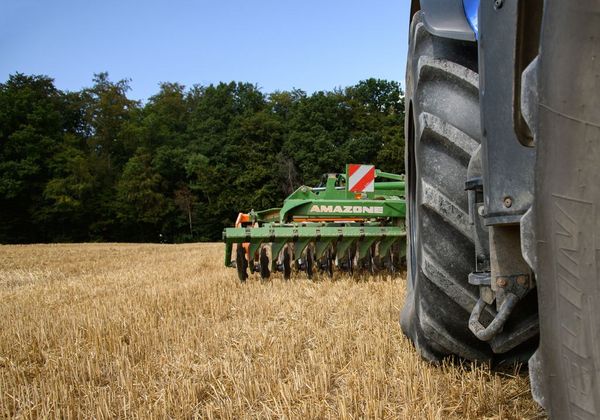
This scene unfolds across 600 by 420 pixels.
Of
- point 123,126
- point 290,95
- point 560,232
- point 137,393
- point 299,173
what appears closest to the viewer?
point 560,232

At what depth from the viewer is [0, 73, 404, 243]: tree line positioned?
38250 mm

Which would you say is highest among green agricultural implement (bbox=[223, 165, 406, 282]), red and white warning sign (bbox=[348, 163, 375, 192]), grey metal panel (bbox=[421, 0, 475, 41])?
grey metal panel (bbox=[421, 0, 475, 41])

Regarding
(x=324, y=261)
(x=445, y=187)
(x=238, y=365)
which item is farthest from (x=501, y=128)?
(x=324, y=261)

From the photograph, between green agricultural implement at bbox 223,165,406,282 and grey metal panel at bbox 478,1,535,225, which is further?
green agricultural implement at bbox 223,165,406,282

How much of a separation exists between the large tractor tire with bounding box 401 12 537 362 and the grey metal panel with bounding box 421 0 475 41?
11cm

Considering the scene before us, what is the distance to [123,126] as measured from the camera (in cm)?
4628

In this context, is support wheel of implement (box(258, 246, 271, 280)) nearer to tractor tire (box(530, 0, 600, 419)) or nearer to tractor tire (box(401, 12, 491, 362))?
tractor tire (box(401, 12, 491, 362))

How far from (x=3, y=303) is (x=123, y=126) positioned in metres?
42.5

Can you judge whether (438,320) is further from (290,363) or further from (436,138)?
(290,363)

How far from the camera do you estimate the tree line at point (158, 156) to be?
125ft

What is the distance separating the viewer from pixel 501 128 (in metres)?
1.22

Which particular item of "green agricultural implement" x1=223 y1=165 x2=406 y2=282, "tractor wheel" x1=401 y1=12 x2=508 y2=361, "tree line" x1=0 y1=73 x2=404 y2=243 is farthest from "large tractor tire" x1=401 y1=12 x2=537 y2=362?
"tree line" x1=0 y1=73 x2=404 y2=243

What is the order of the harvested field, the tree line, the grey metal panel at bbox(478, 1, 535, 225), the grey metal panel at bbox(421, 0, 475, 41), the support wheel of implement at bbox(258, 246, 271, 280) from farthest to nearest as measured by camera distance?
the tree line < the support wheel of implement at bbox(258, 246, 271, 280) < the harvested field < the grey metal panel at bbox(421, 0, 475, 41) < the grey metal panel at bbox(478, 1, 535, 225)

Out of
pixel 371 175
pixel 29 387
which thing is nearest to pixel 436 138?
pixel 29 387
